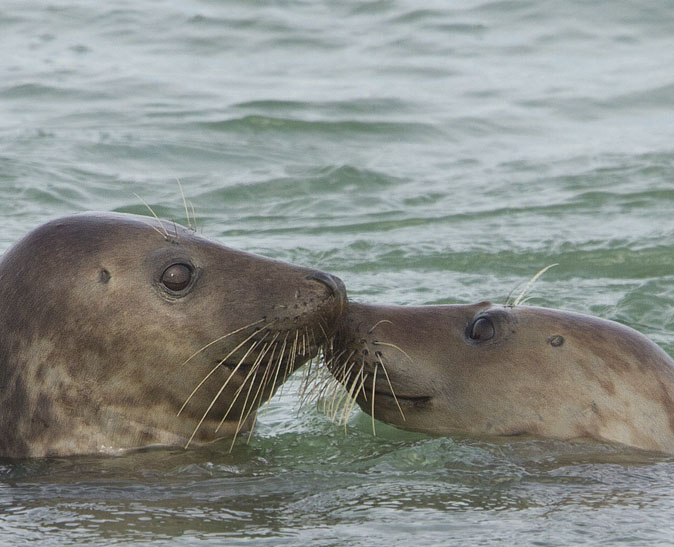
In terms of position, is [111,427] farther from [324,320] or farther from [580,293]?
[580,293]

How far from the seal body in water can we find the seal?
0.32m

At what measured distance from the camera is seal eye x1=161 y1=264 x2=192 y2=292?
510 centimetres

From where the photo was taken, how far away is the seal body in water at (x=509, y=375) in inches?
209

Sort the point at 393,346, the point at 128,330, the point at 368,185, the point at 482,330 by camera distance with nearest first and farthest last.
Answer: the point at 128,330 < the point at 393,346 < the point at 482,330 < the point at 368,185

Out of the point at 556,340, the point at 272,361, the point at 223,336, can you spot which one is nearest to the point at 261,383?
the point at 272,361

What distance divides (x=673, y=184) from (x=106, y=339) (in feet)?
23.0

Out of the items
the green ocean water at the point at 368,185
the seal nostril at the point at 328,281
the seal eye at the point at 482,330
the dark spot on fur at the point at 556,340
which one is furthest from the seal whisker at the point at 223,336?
the dark spot on fur at the point at 556,340

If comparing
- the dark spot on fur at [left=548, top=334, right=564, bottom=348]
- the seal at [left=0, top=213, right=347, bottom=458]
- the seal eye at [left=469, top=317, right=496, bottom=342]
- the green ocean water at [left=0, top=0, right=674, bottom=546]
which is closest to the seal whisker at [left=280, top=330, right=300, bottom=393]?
the seal at [left=0, top=213, right=347, bottom=458]

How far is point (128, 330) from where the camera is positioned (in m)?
5.04

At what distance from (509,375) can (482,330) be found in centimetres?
22

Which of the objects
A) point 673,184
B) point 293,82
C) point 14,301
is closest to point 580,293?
point 673,184

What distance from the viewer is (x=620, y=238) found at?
31.6 ft

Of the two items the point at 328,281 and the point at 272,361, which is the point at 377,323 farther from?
the point at 272,361

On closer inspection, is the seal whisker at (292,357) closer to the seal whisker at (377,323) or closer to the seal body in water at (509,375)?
the seal body in water at (509,375)
